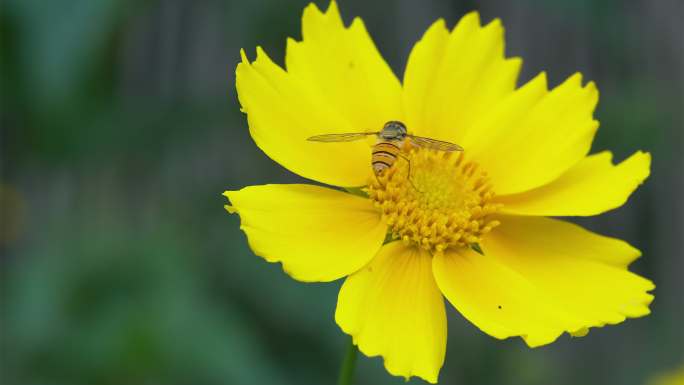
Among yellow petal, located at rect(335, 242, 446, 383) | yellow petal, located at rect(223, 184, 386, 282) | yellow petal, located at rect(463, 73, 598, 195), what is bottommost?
yellow petal, located at rect(335, 242, 446, 383)

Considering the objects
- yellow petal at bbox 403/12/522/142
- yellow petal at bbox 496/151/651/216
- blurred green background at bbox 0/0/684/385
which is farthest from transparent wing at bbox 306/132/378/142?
blurred green background at bbox 0/0/684/385

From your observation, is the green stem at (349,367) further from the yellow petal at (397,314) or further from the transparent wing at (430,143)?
the transparent wing at (430,143)

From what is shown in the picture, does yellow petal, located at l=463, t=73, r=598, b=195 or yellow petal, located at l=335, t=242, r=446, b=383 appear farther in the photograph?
yellow petal, located at l=463, t=73, r=598, b=195

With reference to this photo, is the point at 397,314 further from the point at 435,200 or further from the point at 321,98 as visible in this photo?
the point at 321,98

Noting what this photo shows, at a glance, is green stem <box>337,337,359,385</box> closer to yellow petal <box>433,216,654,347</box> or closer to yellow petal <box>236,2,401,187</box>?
yellow petal <box>433,216,654,347</box>

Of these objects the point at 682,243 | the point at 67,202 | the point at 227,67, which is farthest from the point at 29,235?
the point at 682,243

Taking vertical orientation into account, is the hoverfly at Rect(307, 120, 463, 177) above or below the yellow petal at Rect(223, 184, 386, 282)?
above

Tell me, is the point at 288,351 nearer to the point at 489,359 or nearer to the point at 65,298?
the point at 65,298
